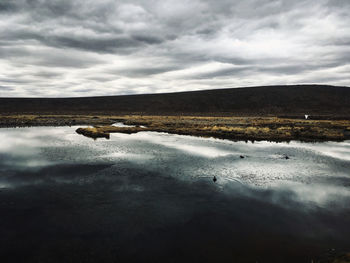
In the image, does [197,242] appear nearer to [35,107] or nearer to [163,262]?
[163,262]

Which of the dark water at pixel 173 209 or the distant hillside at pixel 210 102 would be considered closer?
the dark water at pixel 173 209

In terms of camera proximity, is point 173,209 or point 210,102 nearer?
point 173,209

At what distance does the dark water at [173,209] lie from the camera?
818 centimetres

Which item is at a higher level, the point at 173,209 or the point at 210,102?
the point at 210,102

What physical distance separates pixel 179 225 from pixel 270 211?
4.58m

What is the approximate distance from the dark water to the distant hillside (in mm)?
77645

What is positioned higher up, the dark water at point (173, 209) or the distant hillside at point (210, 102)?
the distant hillside at point (210, 102)

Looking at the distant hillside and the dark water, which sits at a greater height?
the distant hillside

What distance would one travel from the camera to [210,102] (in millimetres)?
111375

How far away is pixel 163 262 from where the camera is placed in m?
7.64

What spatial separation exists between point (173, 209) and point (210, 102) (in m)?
103

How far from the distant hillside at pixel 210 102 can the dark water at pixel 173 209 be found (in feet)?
255

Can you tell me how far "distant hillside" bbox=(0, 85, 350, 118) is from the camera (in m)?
97.6

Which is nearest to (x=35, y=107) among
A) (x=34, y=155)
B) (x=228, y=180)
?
(x=34, y=155)
